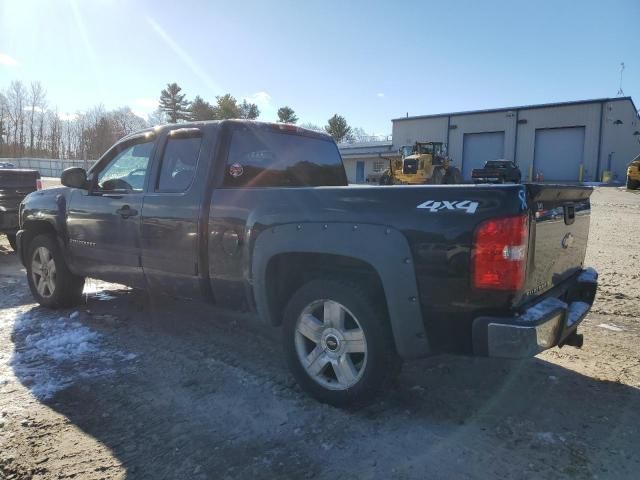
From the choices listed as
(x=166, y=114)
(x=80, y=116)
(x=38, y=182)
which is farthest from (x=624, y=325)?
(x=80, y=116)

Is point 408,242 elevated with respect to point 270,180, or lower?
lower

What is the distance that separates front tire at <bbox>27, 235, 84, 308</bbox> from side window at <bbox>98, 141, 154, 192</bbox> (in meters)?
1.10

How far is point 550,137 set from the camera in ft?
138

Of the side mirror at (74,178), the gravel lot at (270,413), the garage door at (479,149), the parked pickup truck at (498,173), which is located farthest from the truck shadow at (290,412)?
the garage door at (479,149)

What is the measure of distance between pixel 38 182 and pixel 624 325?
1040cm

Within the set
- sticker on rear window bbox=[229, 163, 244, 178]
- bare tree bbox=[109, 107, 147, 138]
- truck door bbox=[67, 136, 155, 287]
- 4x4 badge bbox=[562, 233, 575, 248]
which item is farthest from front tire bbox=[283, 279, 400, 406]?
bare tree bbox=[109, 107, 147, 138]

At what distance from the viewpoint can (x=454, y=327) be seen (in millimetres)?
2768

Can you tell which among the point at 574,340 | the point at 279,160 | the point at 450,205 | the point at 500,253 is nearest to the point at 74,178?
the point at 279,160

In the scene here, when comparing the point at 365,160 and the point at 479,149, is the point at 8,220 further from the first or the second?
the point at 365,160

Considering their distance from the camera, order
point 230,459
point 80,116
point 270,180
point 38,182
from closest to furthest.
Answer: point 230,459, point 270,180, point 38,182, point 80,116

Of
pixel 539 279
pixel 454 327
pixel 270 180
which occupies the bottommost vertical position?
pixel 454 327

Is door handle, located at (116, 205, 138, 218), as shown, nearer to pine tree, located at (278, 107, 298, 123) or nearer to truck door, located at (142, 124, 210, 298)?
truck door, located at (142, 124, 210, 298)

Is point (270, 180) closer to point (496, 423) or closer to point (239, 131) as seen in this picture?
point (239, 131)

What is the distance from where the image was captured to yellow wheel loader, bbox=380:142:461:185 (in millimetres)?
28344
